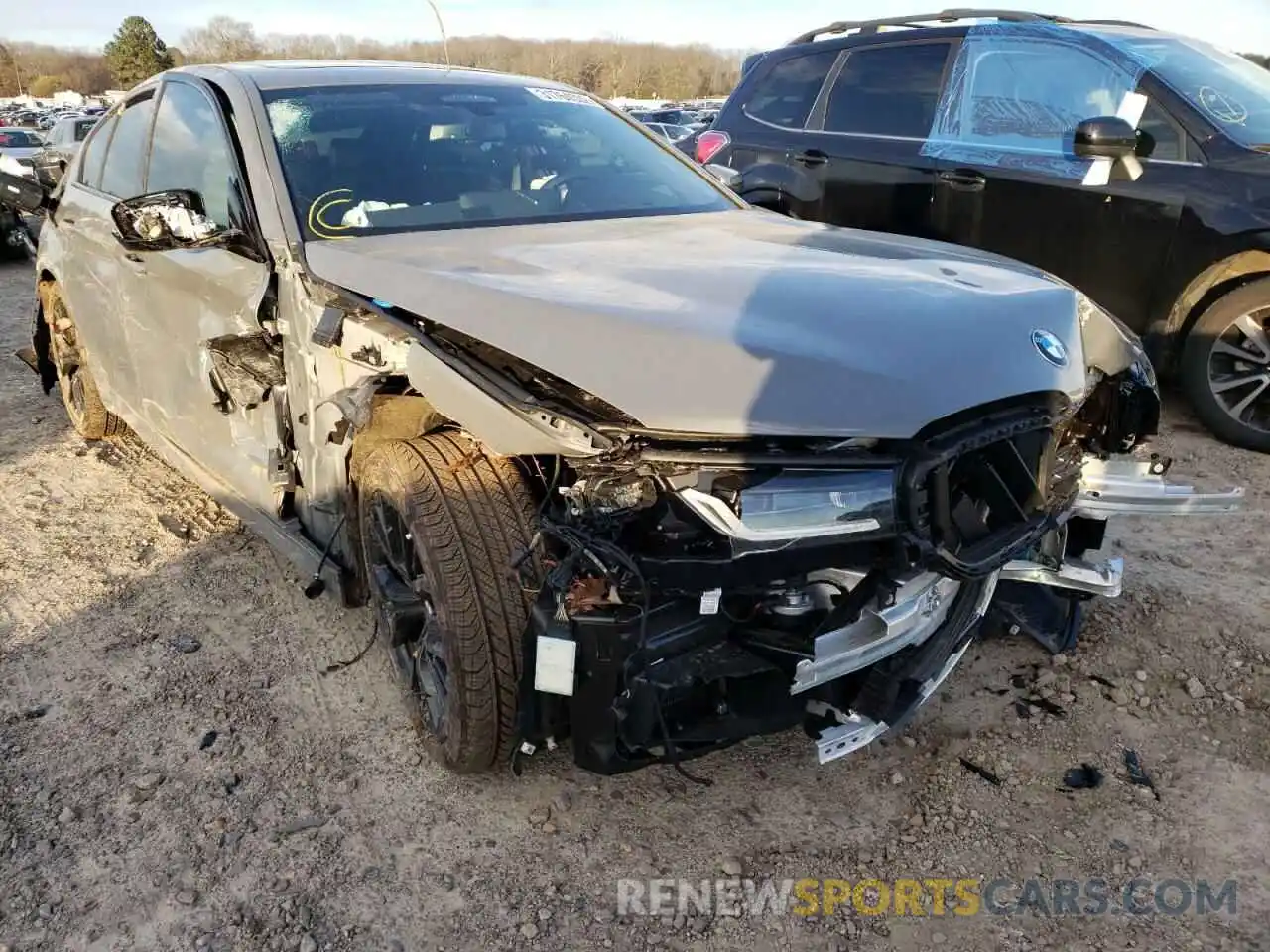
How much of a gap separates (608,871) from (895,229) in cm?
446

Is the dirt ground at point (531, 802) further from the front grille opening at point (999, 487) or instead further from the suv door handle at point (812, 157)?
the suv door handle at point (812, 157)

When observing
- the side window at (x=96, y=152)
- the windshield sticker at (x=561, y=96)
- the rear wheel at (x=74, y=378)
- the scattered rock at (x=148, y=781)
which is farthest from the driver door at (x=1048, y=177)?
the scattered rock at (x=148, y=781)

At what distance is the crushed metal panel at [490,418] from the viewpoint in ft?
6.42

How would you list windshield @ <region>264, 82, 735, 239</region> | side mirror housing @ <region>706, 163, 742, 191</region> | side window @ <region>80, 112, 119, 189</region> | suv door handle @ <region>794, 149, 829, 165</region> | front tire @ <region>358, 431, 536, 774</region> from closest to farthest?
front tire @ <region>358, 431, 536, 774</region>
windshield @ <region>264, 82, 735, 239</region>
side mirror housing @ <region>706, 163, 742, 191</region>
side window @ <region>80, 112, 119, 189</region>
suv door handle @ <region>794, 149, 829, 165</region>

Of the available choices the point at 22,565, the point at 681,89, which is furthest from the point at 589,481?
the point at 681,89

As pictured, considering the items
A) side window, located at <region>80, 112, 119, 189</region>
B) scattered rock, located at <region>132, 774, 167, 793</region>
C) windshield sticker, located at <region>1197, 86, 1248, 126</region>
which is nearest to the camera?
scattered rock, located at <region>132, 774, 167, 793</region>

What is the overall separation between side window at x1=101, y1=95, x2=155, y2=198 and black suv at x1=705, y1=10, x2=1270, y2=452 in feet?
11.8

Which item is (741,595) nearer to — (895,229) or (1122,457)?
(1122,457)

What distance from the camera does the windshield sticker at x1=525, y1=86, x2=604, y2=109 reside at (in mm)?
3668

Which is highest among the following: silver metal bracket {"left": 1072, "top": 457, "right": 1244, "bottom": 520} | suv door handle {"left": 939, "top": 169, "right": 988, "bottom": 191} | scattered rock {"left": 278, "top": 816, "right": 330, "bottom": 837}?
suv door handle {"left": 939, "top": 169, "right": 988, "bottom": 191}

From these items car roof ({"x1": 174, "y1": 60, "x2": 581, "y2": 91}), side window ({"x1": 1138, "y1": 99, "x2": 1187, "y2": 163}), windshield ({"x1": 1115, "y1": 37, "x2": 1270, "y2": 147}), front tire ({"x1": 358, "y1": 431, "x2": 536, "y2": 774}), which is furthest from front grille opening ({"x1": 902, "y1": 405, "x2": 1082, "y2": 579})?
windshield ({"x1": 1115, "y1": 37, "x2": 1270, "y2": 147})

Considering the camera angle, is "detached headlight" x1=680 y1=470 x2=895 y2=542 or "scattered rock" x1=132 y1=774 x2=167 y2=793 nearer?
"detached headlight" x1=680 y1=470 x2=895 y2=542

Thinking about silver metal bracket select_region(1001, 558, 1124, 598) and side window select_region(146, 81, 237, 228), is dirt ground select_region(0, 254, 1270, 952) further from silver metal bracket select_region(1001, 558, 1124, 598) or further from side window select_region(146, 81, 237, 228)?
side window select_region(146, 81, 237, 228)

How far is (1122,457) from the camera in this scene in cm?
262
